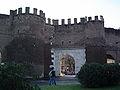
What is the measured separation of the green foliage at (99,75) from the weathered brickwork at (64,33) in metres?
8.08

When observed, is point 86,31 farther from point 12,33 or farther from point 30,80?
point 30,80

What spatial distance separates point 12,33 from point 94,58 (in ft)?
27.8

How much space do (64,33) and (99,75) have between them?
35.0ft

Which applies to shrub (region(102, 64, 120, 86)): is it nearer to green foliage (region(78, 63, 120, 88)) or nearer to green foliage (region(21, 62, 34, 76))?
green foliage (region(78, 63, 120, 88))

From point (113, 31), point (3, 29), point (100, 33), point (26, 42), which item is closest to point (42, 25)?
point (26, 42)

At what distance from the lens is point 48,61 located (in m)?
19.4

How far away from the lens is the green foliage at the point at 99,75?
406 inches

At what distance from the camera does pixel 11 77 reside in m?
3.60

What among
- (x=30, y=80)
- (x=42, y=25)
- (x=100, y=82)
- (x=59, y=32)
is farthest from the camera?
(x=59, y=32)

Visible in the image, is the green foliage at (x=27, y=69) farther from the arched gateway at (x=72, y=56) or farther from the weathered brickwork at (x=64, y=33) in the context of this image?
the arched gateway at (x=72, y=56)

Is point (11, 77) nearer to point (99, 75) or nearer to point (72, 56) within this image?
point (99, 75)

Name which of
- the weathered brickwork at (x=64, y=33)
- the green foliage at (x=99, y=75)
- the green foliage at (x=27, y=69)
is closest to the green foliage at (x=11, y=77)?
the green foliage at (x=27, y=69)

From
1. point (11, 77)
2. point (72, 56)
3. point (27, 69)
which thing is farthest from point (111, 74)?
point (72, 56)

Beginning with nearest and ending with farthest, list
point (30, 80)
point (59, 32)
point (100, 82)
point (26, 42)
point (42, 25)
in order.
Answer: point (30, 80)
point (100, 82)
point (26, 42)
point (42, 25)
point (59, 32)
